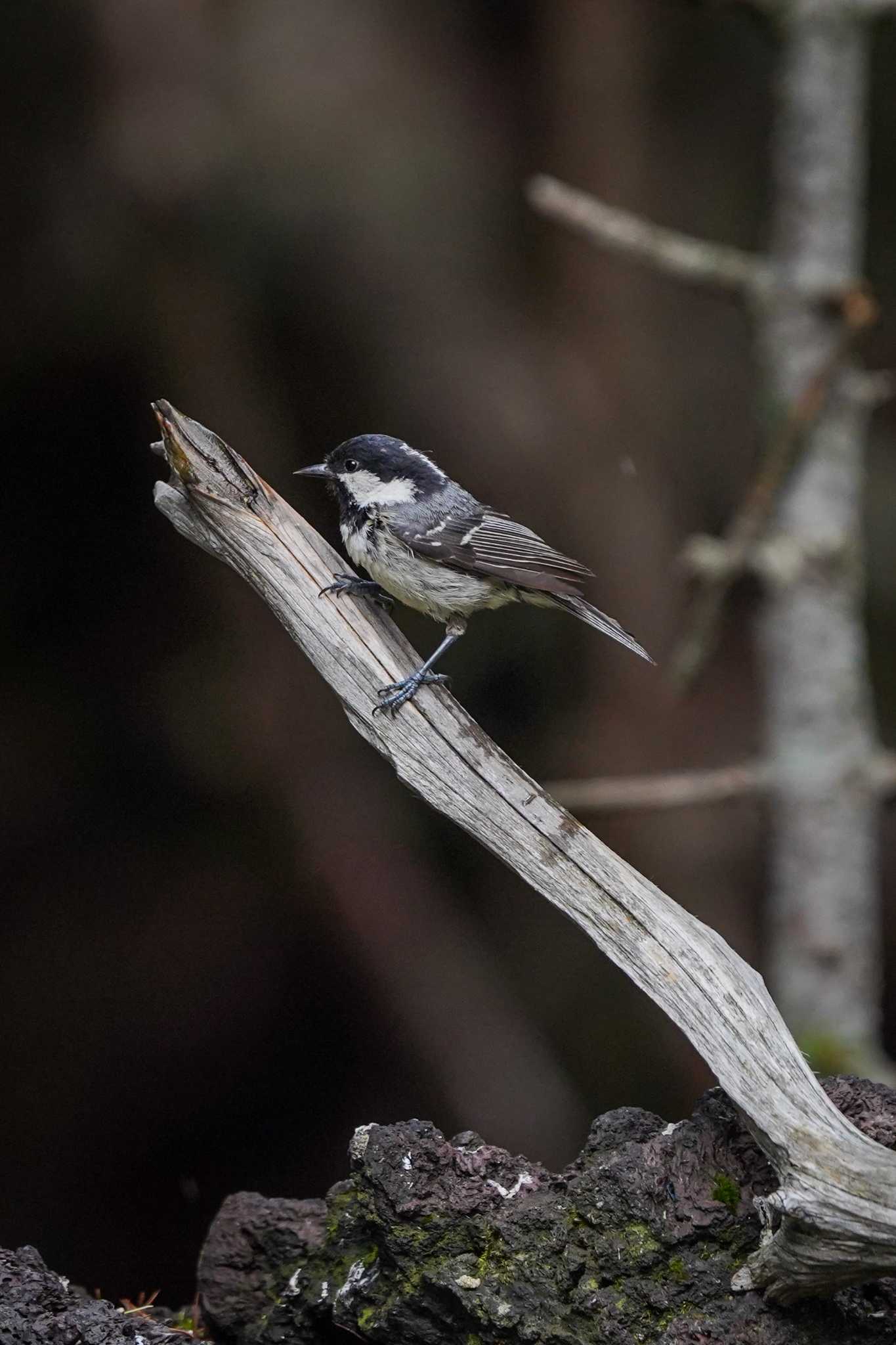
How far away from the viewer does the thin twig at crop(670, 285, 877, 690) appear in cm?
498

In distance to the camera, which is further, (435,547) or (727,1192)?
(435,547)

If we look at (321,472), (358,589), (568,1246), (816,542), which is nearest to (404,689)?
(358,589)

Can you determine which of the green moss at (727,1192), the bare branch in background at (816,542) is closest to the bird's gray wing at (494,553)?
the green moss at (727,1192)

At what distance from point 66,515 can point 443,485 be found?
326cm

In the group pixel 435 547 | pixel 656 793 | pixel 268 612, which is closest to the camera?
pixel 435 547

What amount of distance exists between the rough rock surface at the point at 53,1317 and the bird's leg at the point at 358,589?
1444 mm

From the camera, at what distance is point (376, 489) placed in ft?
11.6

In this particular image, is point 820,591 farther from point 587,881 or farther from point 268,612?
point 587,881

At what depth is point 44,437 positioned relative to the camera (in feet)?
20.6

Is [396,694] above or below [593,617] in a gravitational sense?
below

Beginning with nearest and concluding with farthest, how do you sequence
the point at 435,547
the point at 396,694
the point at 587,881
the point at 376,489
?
the point at 587,881 → the point at 396,694 → the point at 435,547 → the point at 376,489

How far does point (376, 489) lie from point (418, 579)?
301 millimetres

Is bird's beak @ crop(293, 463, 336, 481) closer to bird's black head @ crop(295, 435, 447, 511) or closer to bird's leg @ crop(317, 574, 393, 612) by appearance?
bird's black head @ crop(295, 435, 447, 511)

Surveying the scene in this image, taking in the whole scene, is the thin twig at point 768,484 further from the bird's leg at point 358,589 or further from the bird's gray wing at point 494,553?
the bird's leg at point 358,589
